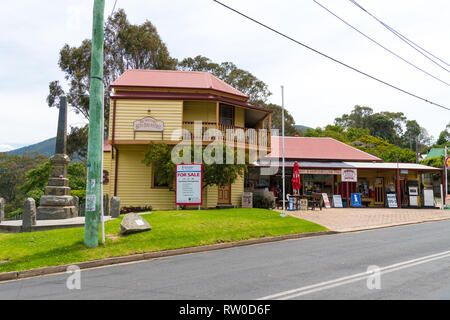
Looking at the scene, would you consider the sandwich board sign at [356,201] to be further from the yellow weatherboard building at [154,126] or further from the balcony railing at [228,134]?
the yellow weatherboard building at [154,126]

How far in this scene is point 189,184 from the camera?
48.8 feet

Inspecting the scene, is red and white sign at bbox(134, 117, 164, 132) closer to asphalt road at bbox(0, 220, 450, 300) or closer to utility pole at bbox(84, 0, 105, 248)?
utility pole at bbox(84, 0, 105, 248)

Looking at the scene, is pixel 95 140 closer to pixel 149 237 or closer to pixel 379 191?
pixel 149 237

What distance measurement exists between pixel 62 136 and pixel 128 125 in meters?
3.84

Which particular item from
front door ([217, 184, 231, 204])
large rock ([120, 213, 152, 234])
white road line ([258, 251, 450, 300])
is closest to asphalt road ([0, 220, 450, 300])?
white road line ([258, 251, 450, 300])

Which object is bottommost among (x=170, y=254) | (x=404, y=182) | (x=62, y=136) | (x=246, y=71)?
(x=170, y=254)

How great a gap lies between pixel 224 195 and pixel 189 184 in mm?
5171

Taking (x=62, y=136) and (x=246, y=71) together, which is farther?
A: (x=246, y=71)

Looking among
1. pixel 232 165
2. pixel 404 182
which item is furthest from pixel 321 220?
pixel 404 182

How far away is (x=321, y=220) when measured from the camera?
15.0 metres

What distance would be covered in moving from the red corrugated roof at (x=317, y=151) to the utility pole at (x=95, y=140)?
18.1 metres

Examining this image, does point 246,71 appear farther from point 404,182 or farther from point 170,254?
point 170,254

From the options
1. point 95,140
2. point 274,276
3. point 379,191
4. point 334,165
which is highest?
point 334,165

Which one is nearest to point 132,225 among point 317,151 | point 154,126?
point 154,126
